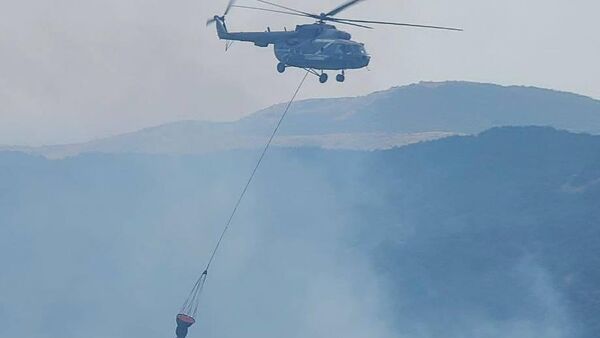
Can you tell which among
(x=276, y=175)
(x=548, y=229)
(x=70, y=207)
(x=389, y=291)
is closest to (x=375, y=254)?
(x=389, y=291)

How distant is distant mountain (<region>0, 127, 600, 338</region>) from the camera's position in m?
124

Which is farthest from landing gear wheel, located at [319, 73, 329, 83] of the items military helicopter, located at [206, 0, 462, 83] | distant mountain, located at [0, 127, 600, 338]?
distant mountain, located at [0, 127, 600, 338]

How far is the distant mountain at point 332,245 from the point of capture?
12406 cm

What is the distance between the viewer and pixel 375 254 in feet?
453

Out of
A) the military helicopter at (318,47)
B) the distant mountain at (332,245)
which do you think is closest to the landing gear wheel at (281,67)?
the military helicopter at (318,47)

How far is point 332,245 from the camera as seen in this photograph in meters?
144

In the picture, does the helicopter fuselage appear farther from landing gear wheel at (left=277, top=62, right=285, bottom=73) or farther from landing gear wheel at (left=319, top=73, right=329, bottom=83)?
landing gear wheel at (left=319, top=73, right=329, bottom=83)

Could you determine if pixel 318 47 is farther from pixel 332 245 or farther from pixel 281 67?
pixel 332 245

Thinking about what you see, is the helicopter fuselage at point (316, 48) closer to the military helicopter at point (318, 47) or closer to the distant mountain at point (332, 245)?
the military helicopter at point (318, 47)

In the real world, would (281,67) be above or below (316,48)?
below

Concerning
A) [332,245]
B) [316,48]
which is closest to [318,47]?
[316,48]

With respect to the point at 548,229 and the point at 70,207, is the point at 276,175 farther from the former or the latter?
the point at 548,229

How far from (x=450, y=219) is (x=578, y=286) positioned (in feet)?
80.2

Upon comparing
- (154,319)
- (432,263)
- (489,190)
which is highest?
(489,190)
